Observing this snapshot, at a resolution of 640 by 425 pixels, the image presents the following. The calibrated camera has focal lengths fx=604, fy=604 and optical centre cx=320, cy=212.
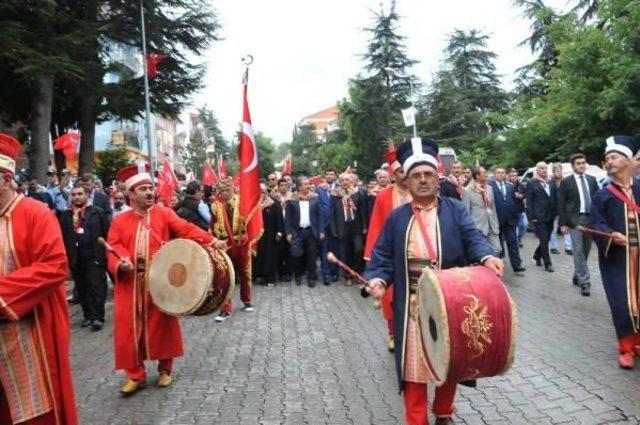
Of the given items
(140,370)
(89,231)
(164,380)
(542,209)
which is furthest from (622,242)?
(89,231)

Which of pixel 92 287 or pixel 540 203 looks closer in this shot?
pixel 92 287

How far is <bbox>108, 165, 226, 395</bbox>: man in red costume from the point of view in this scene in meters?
5.82

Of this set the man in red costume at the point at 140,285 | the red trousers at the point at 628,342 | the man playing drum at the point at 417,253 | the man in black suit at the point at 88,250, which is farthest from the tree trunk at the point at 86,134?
the red trousers at the point at 628,342

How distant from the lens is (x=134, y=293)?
19.4 feet

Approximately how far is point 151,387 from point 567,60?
804 inches

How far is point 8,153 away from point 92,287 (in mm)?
5425

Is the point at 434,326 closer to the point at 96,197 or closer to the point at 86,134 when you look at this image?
the point at 96,197

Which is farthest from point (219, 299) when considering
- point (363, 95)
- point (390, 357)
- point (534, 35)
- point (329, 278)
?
point (363, 95)

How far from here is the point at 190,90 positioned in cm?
2645

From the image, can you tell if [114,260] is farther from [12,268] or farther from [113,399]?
[12,268]

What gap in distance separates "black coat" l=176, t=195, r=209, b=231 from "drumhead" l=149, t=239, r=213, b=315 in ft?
14.1

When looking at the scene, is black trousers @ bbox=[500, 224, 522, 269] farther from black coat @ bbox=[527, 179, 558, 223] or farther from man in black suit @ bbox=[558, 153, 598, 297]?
man in black suit @ bbox=[558, 153, 598, 297]

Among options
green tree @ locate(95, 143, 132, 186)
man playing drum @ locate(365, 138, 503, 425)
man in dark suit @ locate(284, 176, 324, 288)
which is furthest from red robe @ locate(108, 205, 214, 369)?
green tree @ locate(95, 143, 132, 186)

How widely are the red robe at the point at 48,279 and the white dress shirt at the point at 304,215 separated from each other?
865 cm
